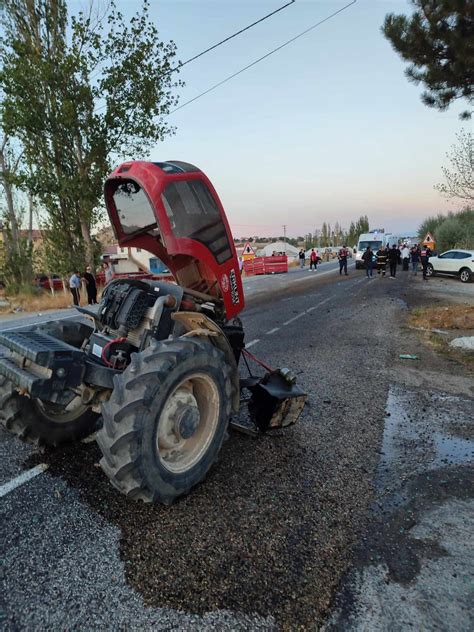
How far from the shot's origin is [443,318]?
10.9 metres

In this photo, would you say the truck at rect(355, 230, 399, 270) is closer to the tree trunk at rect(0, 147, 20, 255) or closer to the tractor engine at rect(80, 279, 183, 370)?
the tree trunk at rect(0, 147, 20, 255)

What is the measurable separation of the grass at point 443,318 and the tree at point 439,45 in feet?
16.3

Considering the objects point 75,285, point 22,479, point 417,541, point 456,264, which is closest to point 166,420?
point 22,479

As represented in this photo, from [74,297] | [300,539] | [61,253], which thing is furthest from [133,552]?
[61,253]

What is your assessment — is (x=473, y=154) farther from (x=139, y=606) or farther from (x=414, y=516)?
(x=139, y=606)

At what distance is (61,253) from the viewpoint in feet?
67.8

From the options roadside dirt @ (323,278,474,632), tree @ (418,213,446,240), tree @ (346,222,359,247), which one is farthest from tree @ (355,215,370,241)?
roadside dirt @ (323,278,474,632)

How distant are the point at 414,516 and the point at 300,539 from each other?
0.91 meters

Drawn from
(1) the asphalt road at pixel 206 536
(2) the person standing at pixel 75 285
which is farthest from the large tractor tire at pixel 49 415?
(2) the person standing at pixel 75 285

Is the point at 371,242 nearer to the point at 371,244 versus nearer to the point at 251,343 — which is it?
the point at 371,244

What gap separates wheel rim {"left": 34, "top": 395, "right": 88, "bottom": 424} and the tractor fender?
1.13 m

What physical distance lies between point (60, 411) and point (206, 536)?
1844 mm

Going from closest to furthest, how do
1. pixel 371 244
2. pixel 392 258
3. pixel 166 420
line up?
pixel 166 420
pixel 392 258
pixel 371 244

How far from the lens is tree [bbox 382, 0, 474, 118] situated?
29.0 feet
